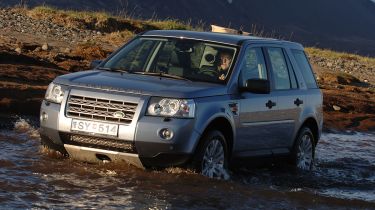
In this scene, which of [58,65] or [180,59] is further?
[58,65]

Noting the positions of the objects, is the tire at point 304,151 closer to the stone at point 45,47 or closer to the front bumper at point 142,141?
the front bumper at point 142,141

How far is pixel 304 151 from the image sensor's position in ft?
37.2

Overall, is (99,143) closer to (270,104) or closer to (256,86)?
(256,86)

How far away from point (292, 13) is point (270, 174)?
158 meters

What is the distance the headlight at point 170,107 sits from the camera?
28.0ft

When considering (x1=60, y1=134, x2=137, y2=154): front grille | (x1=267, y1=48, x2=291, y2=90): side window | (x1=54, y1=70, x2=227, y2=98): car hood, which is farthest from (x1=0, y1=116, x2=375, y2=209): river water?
(x1=267, y1=48, x2=291, y2=90): side window

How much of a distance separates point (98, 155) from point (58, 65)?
1087 cm

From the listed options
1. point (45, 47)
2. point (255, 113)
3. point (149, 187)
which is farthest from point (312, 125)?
point (45, 47)

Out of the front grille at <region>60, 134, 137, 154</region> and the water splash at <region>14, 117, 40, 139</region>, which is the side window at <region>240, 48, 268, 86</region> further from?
the water splash at <region>14, 117, 40, 139</region>

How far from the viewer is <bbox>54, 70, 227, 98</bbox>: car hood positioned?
340 inches

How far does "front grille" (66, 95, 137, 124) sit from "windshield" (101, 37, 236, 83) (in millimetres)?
974

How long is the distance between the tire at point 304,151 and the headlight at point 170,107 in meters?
2.79

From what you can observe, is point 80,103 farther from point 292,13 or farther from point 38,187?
point 292,13

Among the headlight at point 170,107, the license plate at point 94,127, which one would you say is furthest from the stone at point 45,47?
the headlight at point 170,107
